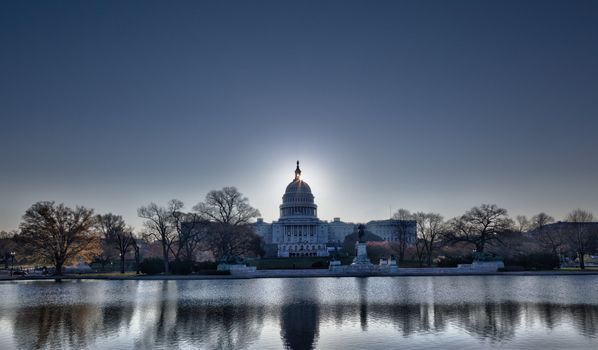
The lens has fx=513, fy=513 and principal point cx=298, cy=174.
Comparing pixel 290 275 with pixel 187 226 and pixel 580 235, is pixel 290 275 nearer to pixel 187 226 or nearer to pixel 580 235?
pixel 187 226

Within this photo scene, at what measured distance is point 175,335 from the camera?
2009 centimetres

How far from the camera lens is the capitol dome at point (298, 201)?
474ft

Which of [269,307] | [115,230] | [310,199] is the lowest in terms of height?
[269,307]

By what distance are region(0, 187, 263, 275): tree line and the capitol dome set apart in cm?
4989

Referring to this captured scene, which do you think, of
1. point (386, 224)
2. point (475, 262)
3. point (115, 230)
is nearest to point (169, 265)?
point (115, 230)

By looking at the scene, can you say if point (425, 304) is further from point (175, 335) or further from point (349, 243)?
point (349, 243)

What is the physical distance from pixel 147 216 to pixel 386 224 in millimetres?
134842

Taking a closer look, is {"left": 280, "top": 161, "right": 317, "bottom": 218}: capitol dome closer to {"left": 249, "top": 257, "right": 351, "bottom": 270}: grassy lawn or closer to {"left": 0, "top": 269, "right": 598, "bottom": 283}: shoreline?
{"left": 249, "top": 257, "right": 351, "bottom": 270}: grassy lawn

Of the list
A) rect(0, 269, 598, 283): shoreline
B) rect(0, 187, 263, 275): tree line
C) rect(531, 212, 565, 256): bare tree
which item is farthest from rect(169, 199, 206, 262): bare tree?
rect(531, 212, 565, 256): bare tree

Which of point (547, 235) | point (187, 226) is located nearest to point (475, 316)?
point (187, 226)

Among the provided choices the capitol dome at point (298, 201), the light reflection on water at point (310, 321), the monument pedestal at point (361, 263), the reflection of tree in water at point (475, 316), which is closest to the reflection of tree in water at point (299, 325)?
the light reflection on water at point (310, 321)

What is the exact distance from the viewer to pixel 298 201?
144625 mm

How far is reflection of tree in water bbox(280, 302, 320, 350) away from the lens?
60.4 ft

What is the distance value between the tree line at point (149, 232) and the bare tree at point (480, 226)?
3467 centimetres
